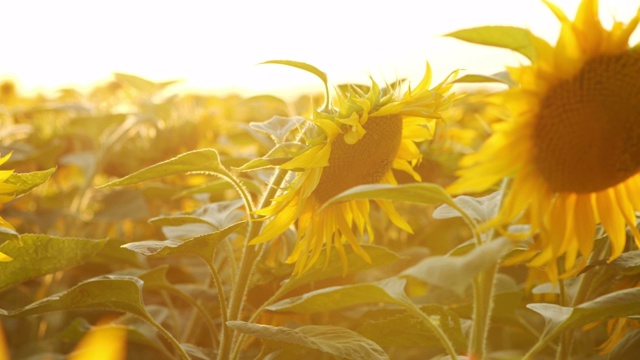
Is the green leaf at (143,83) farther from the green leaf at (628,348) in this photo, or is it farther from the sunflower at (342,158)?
the green leaf at (628,348)

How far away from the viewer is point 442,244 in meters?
2.71

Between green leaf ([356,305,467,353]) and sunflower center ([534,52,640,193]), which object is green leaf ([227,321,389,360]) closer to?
green leaf ([356,305,467,353])

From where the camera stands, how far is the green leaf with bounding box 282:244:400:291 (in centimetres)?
124

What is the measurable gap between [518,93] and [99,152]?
6.37ft

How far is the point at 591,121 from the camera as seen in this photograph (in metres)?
0.98

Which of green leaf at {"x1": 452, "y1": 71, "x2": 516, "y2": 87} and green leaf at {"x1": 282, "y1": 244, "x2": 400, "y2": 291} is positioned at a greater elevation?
green leaf at {"x1": 452, "y1": 71, "x2": 516, "y2": 87}

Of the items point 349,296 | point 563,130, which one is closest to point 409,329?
point 349,296

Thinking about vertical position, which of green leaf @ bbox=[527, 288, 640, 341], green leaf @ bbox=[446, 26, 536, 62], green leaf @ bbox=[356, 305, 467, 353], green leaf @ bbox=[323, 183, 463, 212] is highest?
green leaf @ bbox=[446, 26, 536, 62]

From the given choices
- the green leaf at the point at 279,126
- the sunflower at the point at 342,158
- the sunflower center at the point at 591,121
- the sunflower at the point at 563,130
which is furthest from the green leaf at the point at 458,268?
the green leaf at the point at 279,126

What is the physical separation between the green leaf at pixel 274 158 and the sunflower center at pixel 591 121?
39cm

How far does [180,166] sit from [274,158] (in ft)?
0.53

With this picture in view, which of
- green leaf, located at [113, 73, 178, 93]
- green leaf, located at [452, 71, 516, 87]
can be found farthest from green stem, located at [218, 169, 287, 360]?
green leaf, located at [113, 73, 178, 93]

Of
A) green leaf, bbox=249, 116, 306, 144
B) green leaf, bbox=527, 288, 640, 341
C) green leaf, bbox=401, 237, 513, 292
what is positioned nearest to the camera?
green leaf, bbox=401, 237, 513, 292

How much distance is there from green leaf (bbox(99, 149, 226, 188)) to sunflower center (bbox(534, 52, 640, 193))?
52cm
